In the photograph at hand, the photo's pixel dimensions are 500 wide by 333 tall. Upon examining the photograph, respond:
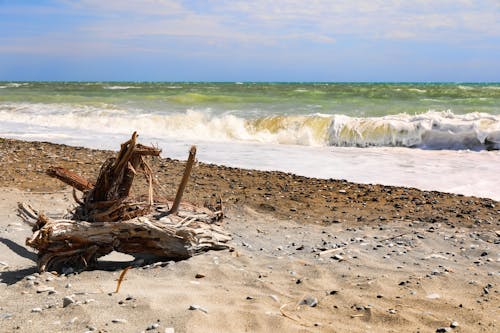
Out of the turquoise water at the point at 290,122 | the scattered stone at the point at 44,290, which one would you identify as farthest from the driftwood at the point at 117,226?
the turquoise water at the point at 290,122

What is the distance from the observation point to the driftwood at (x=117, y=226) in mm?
4598

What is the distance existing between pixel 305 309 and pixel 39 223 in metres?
2.25

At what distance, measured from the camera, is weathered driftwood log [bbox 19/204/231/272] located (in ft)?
15.0

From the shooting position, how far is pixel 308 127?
17.9m

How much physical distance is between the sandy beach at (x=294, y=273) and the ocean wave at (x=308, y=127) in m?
8.20

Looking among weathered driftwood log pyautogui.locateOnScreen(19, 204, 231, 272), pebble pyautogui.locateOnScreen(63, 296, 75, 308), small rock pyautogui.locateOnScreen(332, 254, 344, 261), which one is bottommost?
small rock pyautogui.locateOnScreen(332, 254, 344, 261)

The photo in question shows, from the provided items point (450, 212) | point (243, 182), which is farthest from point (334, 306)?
point (243, 182)

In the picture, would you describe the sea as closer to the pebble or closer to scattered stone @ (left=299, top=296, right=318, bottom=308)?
scattered stone @ (left=299, top=296, right=318, bottom=308)

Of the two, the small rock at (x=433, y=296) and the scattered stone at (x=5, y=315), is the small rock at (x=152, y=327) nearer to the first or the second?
the scattered stone at (x=5, y=315)

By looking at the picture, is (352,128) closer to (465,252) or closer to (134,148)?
(465,252)

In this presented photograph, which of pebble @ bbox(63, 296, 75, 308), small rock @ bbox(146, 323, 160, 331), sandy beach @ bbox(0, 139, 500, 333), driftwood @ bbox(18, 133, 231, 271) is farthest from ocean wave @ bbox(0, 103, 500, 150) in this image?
small rock @ bbox(146, 323, 160, 331)

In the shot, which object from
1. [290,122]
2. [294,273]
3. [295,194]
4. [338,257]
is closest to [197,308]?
[294,273]

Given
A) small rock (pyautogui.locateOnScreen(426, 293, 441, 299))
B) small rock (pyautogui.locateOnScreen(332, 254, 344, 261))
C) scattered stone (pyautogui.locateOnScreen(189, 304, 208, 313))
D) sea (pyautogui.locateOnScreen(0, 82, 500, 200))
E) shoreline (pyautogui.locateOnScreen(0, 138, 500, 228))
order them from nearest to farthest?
scattered stone (pyautogui.locateOnScreen(189, 304, 208, 313)), small rock (pyautogui.locateOnScreen(426, 293, 441, 299)), small rock (pyautogui.locateOnScreen(332, 254, 344, 261)), shoreline (pyautogui.locateOnScreen(0, 138, 500, 228)), sea (pyautogui.locateOnScreen(0, 82, 500, 200))

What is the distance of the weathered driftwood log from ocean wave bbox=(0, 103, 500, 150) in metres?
11.0
